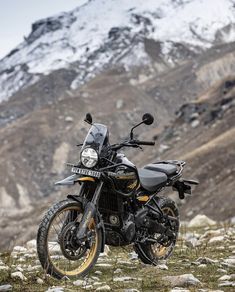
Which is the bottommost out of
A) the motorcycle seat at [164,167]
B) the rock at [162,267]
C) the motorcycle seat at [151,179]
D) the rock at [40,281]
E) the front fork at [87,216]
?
the rock at [40,281]

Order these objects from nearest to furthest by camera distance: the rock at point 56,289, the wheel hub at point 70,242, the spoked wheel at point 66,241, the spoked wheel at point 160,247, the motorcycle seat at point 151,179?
the rock at point 56,289, the spoked wheel at point 66,241, the wheel hub at point 70,242, the motorcycle seat at point 151,179, the spoked wheel at point 160,247

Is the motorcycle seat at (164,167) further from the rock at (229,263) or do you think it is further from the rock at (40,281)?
the rock at (40,281)

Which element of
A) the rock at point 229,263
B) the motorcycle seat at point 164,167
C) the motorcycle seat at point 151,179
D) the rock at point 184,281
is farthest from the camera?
the motorcycle seat at point 164,167

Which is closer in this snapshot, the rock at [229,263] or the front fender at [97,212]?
the front fender at [97,212]

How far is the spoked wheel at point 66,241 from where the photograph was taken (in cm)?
740

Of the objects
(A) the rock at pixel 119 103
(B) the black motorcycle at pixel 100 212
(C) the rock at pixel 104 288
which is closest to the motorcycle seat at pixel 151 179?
(B) the black motorcycle at pixel 100 212

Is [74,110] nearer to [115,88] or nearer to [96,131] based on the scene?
[115,88]

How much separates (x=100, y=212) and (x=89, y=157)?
3.51 feet

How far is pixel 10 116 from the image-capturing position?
164875 mm

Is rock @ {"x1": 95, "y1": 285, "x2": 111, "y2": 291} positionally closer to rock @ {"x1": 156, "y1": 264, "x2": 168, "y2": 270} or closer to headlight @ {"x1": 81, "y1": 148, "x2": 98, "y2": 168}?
headlight @ {"x1": 81, "y1": 148, "x2": 98, "y2": 168}

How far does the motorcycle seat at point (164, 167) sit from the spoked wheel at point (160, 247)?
54 centimetres

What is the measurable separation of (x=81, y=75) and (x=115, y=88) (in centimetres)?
4840

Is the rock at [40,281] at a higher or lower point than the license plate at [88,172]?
lower

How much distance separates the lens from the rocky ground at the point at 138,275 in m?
7.04
